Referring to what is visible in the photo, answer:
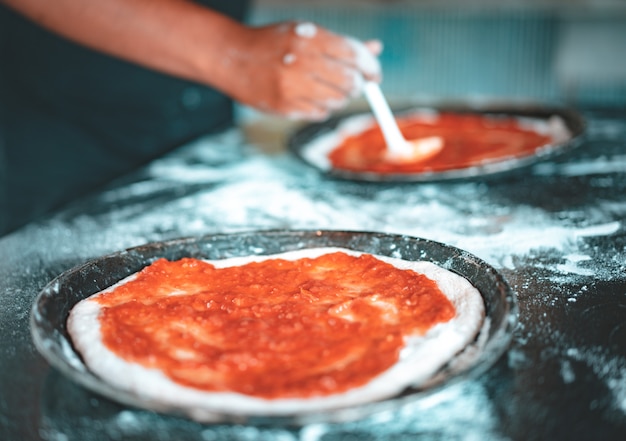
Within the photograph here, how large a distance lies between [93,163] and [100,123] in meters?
0.13

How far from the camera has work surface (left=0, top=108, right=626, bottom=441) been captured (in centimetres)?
77

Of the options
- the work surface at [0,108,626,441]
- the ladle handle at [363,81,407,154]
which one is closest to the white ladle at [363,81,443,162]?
the ladle handle at [363,81,407,154]

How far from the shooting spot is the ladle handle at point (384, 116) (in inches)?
70.0

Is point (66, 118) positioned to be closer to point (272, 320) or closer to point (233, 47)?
point (233, 47)

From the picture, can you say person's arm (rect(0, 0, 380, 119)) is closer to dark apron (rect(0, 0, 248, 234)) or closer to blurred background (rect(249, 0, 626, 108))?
dark apron (rect(0, 0, 248, 234))

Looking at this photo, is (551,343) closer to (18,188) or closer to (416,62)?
(18,188)

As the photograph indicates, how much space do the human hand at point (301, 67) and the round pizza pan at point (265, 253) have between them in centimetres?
60

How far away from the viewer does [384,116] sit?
5.92ft

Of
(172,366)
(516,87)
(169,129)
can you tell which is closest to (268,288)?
(172,366)

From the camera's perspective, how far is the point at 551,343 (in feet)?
3.07

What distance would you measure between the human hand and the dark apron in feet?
2.10

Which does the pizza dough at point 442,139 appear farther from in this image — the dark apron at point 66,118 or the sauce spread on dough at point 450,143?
the dark apron at point 66,118

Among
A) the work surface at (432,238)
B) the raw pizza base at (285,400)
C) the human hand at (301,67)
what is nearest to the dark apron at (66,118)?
the work surface at (432,238)

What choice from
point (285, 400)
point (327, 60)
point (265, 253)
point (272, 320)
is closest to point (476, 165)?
point (327, 60)
